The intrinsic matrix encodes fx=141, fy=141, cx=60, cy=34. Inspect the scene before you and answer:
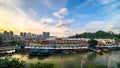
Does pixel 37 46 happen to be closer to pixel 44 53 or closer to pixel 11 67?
pixel 44 53

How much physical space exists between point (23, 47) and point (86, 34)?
19077 millimetres

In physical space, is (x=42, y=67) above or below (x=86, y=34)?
below

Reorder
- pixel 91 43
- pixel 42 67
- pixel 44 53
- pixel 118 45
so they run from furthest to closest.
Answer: pixel 118 45 < pixel 91 43 < pixel 44 53 < pixel 42 67

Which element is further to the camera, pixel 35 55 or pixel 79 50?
pixel 79 50

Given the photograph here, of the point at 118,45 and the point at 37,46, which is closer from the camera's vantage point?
the point at 37,46

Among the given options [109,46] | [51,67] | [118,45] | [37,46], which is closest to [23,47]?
[37,46]

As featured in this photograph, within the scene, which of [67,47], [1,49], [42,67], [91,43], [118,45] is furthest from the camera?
[118,45]

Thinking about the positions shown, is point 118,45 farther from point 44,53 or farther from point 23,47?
point 23,47

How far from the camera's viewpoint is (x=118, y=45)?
69.2 ft

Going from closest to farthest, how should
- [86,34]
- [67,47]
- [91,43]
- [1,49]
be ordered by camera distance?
[1,49] < [67,47] < [91,43] < [86,34]

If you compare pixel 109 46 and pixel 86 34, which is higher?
pixel 86 34

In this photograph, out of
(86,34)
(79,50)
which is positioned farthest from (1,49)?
(86,34)

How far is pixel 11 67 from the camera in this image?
14.2 ft

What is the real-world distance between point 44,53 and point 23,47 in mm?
5255
